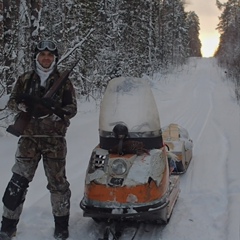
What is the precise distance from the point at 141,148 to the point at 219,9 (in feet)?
158

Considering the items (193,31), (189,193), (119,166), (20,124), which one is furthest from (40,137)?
(193,31)

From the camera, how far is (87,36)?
9117mm

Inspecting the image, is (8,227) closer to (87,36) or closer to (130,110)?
(130,110)

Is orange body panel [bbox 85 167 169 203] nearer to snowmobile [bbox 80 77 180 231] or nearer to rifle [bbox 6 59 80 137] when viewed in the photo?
snowmobile [bbox 80 77 180 231]

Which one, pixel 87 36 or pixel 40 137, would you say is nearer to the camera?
pixel 40 137

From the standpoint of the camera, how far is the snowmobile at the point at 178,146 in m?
6.61

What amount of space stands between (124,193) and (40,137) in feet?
3.31

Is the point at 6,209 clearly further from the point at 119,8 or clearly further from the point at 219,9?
the point at 219,9

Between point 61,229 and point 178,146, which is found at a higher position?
point 178,146

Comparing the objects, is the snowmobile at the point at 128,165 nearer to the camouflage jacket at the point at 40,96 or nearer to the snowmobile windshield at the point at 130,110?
the snowmobile windshield at the point at 130,110

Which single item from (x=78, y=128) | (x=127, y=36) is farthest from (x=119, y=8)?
(x=78, y=128)

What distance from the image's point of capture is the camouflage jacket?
3.92 meters

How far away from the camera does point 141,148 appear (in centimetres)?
439

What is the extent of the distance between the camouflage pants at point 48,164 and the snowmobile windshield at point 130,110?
0.80 m
